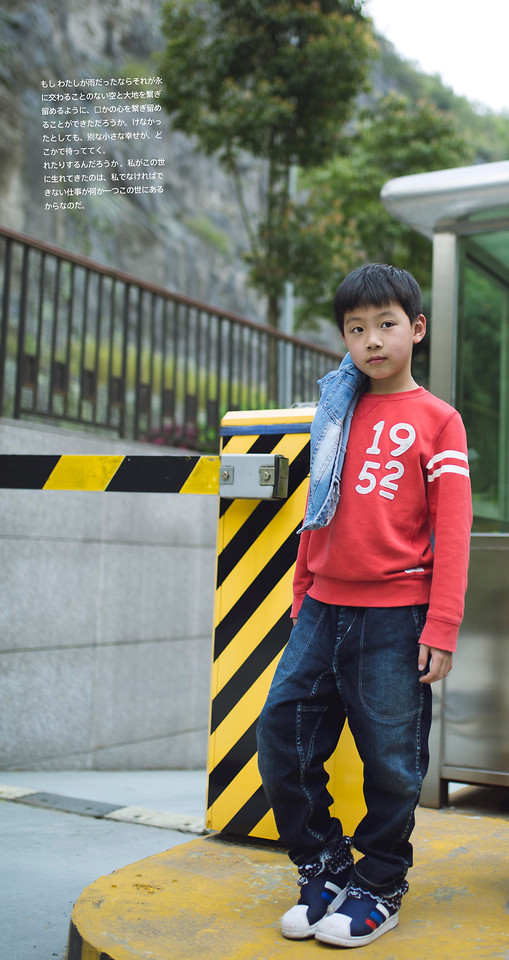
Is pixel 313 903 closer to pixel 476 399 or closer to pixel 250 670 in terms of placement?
pixel 250 670

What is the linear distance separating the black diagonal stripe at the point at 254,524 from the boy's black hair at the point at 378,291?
0.61m

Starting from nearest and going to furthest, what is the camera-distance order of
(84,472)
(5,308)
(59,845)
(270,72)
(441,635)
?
1. (441,635)
2. (84,472)
3. (59,845)
4. (5,308)
5. (270,72)

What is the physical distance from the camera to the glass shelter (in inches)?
135

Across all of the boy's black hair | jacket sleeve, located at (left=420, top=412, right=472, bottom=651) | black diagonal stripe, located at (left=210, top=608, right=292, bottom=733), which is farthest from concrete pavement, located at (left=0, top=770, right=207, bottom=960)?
the boy's black hair

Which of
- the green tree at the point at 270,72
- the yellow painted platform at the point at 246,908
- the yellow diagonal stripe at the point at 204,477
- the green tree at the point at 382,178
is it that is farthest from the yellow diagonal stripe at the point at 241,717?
the green tree at the point at 382,178

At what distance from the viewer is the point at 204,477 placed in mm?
2689

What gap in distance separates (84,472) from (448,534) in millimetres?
1312

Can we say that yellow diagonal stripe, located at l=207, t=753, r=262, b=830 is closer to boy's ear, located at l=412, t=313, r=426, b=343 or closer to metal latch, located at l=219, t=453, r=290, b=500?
metal latch, located at l=219, t=453, r=290, b=500

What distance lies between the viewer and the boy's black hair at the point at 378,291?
2.02m

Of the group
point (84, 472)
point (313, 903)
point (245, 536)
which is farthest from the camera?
point (84, 472)

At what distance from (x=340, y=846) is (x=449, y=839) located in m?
0.79

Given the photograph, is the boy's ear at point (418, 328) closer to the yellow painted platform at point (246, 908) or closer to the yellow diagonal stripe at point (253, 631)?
the yellow diagonal stripe at point (253, 631)

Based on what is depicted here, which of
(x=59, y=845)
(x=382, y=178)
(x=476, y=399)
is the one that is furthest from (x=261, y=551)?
(x=382, y=178)

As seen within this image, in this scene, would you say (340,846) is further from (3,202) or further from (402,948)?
(3,202)
